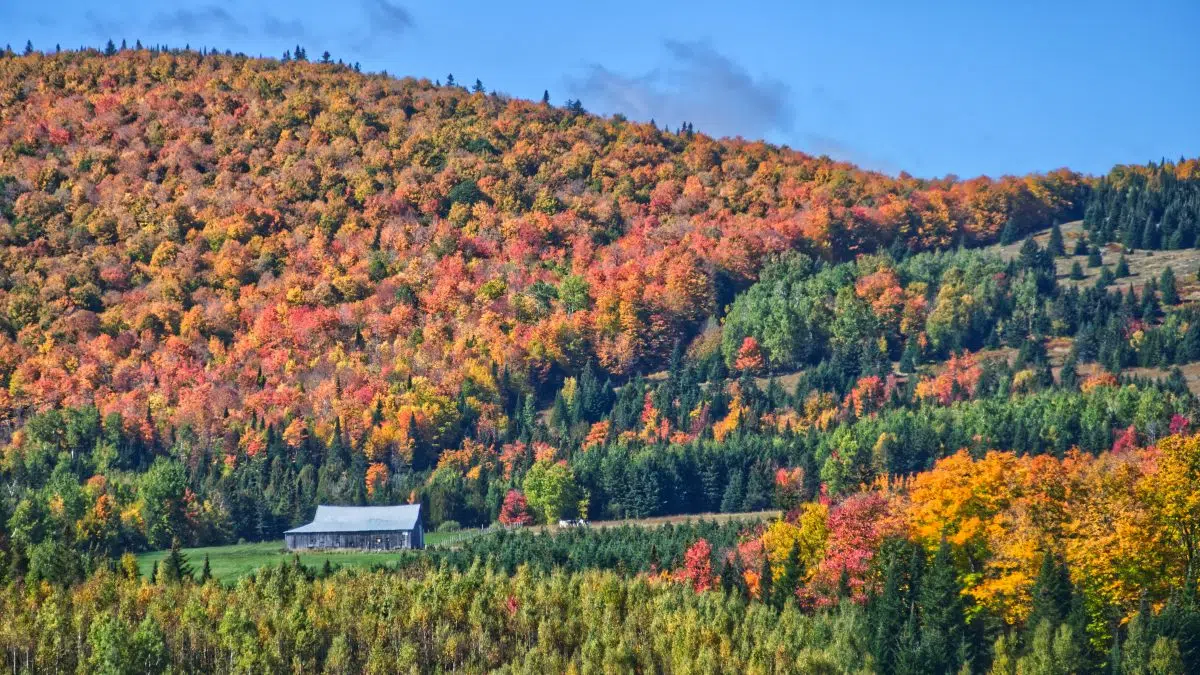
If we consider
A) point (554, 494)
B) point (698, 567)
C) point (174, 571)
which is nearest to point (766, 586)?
point (698, 567)

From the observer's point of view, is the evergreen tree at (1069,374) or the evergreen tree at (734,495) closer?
the evergreen tree at (734,495)

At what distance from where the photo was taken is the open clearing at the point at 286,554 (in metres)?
133

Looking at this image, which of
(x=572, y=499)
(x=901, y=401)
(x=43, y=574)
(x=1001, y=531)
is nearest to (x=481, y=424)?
(x=572, y=499)

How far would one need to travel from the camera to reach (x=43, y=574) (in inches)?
4247

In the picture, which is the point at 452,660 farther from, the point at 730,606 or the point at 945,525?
the point at 945,525

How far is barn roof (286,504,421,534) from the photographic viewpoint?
15438 cm

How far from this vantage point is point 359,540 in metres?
154

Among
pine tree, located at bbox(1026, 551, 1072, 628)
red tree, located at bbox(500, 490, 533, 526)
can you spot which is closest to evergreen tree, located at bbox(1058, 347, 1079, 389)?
red tree, located at bbox(500, 490, 533, 526)

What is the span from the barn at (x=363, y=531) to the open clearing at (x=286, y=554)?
5.49 feet

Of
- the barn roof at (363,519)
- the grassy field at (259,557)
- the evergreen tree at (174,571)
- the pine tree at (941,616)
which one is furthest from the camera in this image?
the barn roof at (363,519)

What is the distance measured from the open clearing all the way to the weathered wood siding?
1.19 meters

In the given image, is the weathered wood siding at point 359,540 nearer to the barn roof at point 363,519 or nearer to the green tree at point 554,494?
the barn roof at point 363,519

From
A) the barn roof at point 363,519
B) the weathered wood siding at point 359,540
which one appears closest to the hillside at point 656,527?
the weathered wood siding at point 359,540

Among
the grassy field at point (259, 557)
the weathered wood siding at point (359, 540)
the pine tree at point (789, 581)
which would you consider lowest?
the pine tree at point (789, 581)
